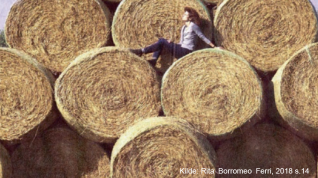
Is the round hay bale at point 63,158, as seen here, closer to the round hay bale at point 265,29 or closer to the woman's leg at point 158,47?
the woman's leg at point 158,47

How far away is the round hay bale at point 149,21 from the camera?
519 centimetres

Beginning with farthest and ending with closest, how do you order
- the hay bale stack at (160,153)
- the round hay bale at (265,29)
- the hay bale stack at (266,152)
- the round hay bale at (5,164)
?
1. the round hay bale at (265,29)
2. the hay bale stack at (266,152)
3. the round hay bale at (5,164)
4. the hay bale stack at (160,153)

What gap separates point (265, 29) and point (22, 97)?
8.60 ft

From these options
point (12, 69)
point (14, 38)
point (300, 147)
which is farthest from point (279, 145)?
point (14, 38)

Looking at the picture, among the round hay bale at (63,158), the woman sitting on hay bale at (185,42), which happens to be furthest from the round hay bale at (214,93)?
the round hay bale at (63,158)

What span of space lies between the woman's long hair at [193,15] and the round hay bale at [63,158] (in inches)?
65.7

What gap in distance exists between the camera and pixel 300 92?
452 centimetres

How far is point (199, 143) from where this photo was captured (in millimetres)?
4172

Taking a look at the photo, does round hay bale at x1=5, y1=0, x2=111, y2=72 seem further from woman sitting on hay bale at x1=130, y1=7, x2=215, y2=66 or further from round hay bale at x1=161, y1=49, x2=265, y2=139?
round hay bale at x1=161, y1=49, x2=265, y2=139

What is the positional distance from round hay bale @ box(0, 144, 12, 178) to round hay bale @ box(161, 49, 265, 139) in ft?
5.23

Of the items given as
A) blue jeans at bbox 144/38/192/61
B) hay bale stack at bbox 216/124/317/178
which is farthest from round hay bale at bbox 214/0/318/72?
hay bale stack at bbox 216/124/317/178

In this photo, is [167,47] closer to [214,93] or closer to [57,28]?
[214,93]

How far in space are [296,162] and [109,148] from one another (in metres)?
1.87

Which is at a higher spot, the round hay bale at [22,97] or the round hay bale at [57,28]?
the round hay bale at [57,28]
